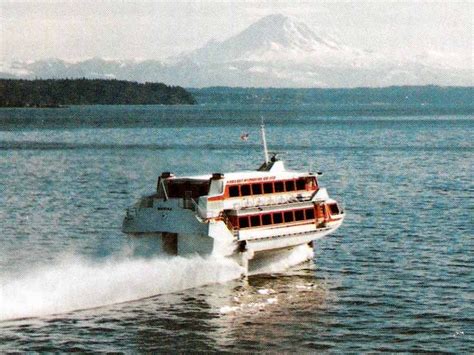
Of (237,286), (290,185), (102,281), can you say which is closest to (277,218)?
(290,185)

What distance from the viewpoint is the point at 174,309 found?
1705 inches

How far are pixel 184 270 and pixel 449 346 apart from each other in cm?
1392

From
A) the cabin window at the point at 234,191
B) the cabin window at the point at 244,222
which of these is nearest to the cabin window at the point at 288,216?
the cabin window at the point at 244,222

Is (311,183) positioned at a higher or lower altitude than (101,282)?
higher

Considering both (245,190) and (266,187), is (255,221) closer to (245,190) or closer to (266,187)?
(245,190)

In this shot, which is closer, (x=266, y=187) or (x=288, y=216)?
(x=266, y=187)

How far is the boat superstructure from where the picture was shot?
48.0 meters

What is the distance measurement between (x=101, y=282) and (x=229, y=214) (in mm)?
7792

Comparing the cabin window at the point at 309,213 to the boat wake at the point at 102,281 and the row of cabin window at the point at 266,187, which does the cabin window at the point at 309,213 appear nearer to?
the row of cabin window at the point at 266,187

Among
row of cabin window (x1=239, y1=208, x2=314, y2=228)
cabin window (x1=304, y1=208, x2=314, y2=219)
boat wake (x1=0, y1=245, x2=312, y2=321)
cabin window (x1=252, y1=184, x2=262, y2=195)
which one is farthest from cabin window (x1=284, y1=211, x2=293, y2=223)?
boat wake (x1=0, y1=245, x2=312, y2=321)

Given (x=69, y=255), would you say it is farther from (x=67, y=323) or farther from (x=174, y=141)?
(x=174, y=141)

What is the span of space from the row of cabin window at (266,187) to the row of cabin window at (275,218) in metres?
1.25

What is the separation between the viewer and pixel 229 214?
49344mm

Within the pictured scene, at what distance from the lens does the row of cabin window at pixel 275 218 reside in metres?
50.0
